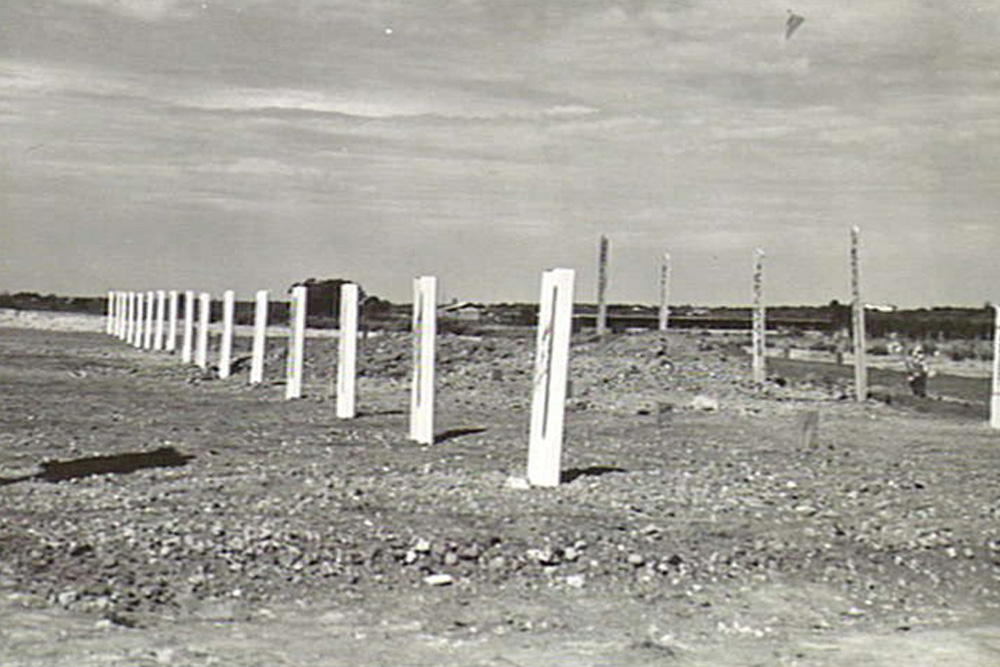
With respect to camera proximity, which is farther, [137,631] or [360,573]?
[360,573]

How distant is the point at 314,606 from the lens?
6.86 m

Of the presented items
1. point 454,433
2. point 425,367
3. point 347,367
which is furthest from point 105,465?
point 347,367

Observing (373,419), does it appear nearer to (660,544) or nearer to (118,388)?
(118,388)

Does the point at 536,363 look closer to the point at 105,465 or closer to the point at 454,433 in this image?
the point at 105,465

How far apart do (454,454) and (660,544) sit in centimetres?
457

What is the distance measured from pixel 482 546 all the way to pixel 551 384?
110 inches

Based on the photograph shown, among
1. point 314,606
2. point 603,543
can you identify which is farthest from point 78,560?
point 603,543

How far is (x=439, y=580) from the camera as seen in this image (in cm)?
741

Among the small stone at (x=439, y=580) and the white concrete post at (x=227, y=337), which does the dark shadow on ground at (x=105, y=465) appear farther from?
the white concrete post at (x=227, y=337)

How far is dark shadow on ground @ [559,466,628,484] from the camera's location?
36.6 feet

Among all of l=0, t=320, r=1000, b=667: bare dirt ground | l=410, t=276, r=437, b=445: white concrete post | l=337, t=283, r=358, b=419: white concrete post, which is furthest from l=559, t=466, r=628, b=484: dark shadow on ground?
l=337, t=283, r=358, b=419: white concrete post

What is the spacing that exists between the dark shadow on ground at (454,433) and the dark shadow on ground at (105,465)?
8.78 feet

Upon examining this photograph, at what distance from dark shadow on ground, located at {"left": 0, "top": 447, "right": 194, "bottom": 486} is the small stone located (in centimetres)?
420

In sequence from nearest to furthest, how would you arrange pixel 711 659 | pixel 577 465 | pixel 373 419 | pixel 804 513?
pixel 711 659
pixel 804 513
pixel 577 465
pixel 373 419
